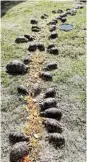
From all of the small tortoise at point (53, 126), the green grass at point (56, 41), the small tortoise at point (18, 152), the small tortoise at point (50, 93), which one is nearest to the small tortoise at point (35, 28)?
the green grass at point (56, 41)

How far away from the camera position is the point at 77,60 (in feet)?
31.8

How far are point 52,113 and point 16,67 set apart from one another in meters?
2.24

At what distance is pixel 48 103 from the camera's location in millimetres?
7137

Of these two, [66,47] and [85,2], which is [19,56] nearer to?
[66,47]

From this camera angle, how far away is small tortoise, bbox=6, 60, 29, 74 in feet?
28.6

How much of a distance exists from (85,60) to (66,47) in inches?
42.7

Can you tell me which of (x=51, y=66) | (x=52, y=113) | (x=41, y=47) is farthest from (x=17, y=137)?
(x=41, y=47)

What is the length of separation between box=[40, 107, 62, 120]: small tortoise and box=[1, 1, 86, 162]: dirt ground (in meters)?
0.13

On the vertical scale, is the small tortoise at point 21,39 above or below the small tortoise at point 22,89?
above

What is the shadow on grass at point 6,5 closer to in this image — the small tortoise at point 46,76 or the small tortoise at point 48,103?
the small tortoise at point 46,76

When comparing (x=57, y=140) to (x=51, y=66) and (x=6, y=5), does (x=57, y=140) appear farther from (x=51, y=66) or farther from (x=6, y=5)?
(x=6, y=5)

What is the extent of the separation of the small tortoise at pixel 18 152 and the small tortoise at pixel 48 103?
133 cm

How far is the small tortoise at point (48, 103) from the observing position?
7.09 m

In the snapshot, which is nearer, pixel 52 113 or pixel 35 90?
pixel 52 113
